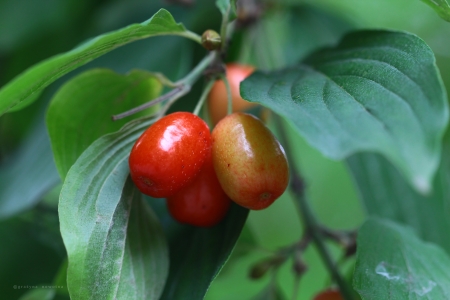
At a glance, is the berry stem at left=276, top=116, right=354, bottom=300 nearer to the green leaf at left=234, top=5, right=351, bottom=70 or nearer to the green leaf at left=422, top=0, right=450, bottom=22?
the green leaf at left=234, top=5, right=351, bottom=70

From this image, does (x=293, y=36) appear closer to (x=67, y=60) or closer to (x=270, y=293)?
(x=270, y=293)

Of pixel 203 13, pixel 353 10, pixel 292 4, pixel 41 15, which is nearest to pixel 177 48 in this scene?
pixel 203 13

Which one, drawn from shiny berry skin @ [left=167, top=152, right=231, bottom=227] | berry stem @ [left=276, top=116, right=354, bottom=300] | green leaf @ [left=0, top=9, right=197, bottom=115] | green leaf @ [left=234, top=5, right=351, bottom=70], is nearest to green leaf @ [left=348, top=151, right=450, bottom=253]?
berry stem @ [left=276, top=116, right=354, bottom=300]

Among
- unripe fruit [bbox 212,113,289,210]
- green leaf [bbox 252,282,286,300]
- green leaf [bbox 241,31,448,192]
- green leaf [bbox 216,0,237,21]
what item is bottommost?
green leaf [bbox 252,282,286,300]

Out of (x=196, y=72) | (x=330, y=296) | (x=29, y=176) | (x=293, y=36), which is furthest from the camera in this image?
(x=293, y=36)

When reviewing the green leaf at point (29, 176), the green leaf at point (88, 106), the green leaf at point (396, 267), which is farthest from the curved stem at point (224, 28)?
the green leaf at point (29, 176)

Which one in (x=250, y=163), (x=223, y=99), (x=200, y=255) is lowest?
(x=200, y=255)

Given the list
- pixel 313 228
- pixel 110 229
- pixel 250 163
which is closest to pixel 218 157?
pixel 250 163
